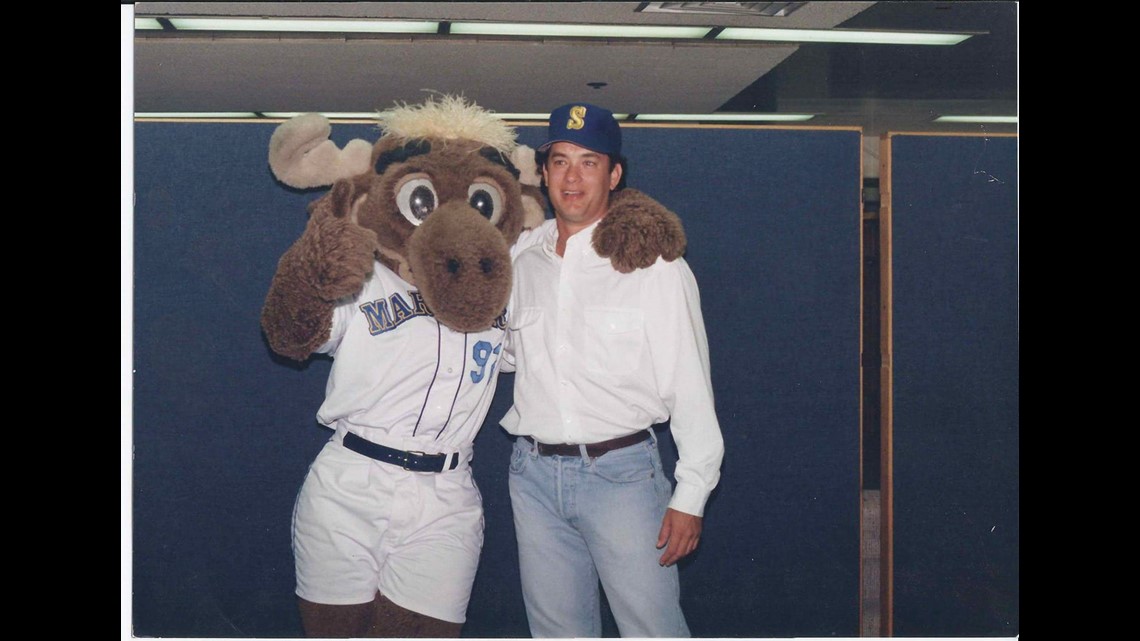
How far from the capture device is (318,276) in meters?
2.25

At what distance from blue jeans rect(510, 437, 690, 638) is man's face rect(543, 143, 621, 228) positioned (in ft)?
1.95

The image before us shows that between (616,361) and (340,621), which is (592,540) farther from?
(340,621)

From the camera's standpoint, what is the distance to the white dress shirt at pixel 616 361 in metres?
2.34

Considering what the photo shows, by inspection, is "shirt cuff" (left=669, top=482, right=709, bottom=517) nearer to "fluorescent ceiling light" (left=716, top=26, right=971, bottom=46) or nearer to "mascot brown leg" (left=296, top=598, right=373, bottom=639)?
"mascot brown leg" (left=296, top=598, right=373, bottom=639)

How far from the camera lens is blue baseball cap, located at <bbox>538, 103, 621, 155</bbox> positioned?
2418 mm

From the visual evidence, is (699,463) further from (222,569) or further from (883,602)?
(222,569)

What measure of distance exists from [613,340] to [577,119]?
0.57 meters

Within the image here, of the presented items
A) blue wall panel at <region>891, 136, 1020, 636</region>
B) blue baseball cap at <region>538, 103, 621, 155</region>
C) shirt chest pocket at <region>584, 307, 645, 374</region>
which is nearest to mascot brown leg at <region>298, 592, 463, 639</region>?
shirt chest pocket at <region>584, 307, 645, 374</region>

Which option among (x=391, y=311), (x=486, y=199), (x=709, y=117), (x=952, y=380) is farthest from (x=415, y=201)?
(x=709, y=117)

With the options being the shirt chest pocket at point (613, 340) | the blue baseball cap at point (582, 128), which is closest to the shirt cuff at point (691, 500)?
the shirt chest pocket at point (613, 340)

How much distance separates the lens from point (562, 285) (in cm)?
241

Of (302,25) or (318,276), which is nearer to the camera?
(318,276)

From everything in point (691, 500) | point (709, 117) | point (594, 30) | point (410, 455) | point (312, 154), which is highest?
point (594, 30)

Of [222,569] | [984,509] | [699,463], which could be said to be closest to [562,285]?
[699,463]
